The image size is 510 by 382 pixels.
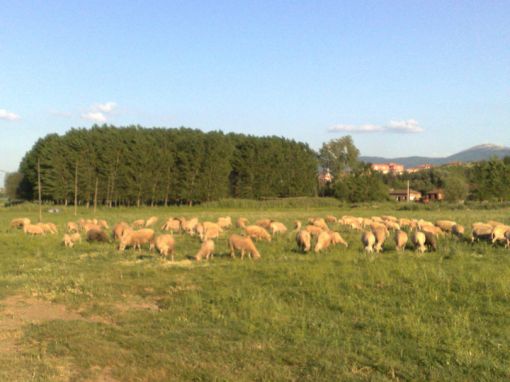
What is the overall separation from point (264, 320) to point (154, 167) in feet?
236

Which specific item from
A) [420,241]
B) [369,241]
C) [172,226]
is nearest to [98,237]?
[172,226]

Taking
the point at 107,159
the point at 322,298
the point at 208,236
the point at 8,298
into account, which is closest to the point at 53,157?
the point at 107,159

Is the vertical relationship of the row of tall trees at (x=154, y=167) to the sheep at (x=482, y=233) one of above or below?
above

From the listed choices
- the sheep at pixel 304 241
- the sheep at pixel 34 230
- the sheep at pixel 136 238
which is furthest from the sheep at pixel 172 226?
the sheep at pixel 304 241

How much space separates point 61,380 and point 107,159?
73.8 m

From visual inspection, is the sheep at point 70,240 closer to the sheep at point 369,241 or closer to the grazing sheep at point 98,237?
the grazing sheep at point 98,237

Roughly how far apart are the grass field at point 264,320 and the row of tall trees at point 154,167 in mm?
58584

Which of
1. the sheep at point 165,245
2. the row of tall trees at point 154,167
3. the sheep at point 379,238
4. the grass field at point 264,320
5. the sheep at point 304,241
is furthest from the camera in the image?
the row of tall trees at point 154,167

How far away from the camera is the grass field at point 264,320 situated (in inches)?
302

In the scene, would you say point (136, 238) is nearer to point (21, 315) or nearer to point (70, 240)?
point (70, 240)

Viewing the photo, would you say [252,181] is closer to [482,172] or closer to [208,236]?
[482,172]

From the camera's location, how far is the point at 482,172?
8719 centimetres

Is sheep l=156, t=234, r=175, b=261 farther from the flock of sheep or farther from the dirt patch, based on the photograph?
the dirt patch

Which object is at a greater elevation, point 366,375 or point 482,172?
point 482,172
